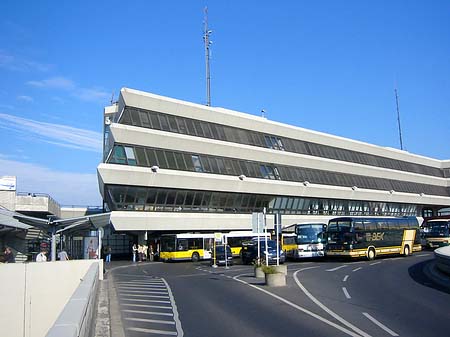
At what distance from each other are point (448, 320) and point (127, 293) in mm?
12303

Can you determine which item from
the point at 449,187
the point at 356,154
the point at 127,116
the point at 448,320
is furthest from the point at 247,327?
the point at 449,187

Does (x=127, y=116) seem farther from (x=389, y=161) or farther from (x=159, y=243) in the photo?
(x=389, y=161)

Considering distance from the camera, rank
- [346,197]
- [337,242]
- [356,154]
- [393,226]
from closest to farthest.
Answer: [337,242]
[393,226]
[346,197]
[356,154]

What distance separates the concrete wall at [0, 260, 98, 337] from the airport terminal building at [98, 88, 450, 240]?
1027 inches

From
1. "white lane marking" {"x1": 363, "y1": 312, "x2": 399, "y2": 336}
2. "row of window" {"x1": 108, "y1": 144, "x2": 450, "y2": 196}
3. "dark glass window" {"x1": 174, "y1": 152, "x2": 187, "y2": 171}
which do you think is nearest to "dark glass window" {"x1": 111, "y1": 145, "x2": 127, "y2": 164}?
→ "row of window" {"x1": 108, "y1": 144, "x2": 450, "y2": 196}

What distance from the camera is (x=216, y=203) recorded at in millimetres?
55750

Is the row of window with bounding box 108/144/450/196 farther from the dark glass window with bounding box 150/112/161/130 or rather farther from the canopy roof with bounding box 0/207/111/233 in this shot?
the canopy roof with bounding box 0/207/111/233

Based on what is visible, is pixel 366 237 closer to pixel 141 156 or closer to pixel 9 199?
pixel 141 156

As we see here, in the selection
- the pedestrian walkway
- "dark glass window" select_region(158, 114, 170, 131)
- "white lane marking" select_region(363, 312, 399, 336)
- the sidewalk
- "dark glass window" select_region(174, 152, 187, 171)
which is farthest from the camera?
"dark glass window" select_region(174, 152, 187, 171)

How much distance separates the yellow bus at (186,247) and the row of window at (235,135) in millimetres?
10998

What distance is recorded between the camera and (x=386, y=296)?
16.6 meters

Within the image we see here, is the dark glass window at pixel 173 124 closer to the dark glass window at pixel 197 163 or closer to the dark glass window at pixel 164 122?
the dark glass window at pixel 164 122

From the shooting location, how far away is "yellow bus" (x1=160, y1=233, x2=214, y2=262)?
156ft

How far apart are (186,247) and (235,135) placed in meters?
15.6
